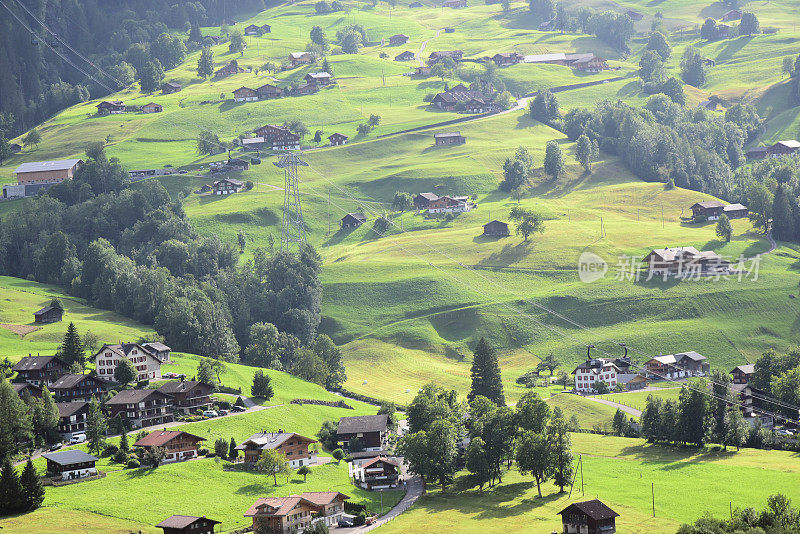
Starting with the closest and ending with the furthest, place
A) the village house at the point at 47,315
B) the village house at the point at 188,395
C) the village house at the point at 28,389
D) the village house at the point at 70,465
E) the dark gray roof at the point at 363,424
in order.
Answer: the village house at the point at 70,465
the village house at the point at 28,389
the dark gray roof at the point at 363,424
the village house at the point at 188,395
the village house at the point at 47,315

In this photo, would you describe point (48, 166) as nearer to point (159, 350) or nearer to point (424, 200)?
point (424, 200)

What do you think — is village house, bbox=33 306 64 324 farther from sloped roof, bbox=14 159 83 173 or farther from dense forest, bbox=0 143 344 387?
sloped roof, bbox=14 159 83 173

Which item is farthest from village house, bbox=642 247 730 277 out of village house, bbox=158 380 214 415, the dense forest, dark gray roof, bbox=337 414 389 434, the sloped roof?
the sloped roof

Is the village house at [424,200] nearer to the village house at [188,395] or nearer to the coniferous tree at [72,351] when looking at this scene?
the village house at [188,395]

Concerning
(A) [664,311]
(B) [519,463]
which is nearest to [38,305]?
(B) [519,463]

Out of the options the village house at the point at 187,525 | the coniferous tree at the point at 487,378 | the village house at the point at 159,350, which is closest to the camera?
the village house at the point at 187,525

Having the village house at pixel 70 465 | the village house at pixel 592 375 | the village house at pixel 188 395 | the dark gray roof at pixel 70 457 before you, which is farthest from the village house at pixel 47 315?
the village house at pixel 592 375

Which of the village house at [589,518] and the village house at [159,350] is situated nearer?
the village house at [589,518]

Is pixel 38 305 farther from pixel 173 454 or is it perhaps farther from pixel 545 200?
pixel 545 200
